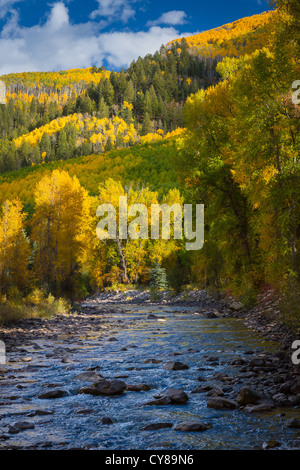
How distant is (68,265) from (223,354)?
19692mm

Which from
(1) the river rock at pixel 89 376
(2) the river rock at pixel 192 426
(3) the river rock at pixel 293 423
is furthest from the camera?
(1) the river rock at pixel 89 376

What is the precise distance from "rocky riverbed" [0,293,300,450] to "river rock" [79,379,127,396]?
0.02 metres

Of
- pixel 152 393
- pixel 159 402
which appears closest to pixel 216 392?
pixel 159 402

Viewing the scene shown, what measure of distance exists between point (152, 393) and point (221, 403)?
1547 mm

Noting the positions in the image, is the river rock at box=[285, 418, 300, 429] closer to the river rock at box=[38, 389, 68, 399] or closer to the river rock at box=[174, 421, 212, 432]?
the river rock at box=[174, 421, 212, 432]

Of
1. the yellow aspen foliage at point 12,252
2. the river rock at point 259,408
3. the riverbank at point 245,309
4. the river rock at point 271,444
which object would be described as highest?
the yellow aspen foliage at point 12,252

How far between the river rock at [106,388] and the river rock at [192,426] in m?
2.19

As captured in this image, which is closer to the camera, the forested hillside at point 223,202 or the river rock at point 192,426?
the river rock at point 192,426

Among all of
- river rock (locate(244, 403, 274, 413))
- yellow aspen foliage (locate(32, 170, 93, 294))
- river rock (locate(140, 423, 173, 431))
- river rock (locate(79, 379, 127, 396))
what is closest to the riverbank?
river rock (locate(244, 403, 274, 413))

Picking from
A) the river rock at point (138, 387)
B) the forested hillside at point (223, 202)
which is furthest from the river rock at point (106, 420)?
the forested hillside at point (223, 202)

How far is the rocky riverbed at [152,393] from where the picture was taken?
16.9 ft

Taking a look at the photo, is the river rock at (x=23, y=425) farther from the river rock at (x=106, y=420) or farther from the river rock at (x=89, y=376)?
the river rock at (x=89, y=376)

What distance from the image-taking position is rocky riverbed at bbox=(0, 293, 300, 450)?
5.14m

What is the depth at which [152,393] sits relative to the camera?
24.4ft
